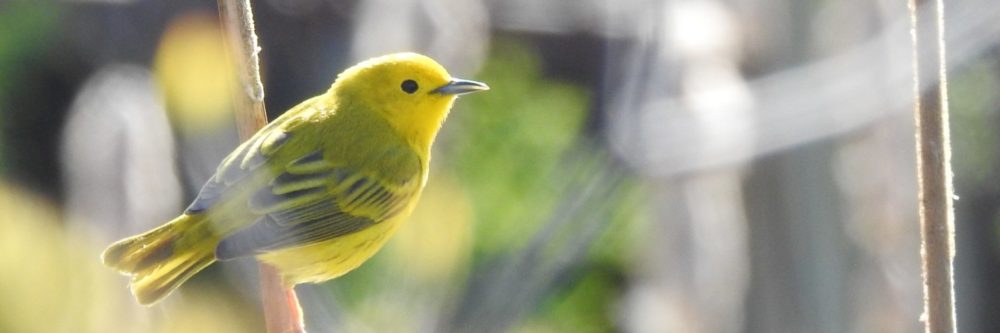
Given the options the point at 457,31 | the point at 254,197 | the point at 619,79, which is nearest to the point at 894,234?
the point at 619,79

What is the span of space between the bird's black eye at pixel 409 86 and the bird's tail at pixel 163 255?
18.7 inches

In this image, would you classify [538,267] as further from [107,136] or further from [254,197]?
[254,197]

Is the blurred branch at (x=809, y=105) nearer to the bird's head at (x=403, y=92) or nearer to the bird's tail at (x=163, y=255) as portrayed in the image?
the bird's head at (x=403, y=92)

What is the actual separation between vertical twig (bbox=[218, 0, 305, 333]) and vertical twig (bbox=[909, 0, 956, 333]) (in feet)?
1.83

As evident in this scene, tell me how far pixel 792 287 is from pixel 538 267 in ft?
2.56

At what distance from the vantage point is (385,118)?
226 centimetres

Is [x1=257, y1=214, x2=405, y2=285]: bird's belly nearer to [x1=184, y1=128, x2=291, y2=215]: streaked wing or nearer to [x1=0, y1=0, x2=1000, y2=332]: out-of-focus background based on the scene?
[x1=184, y1=128, x2=291, y2=215]: streaked wing

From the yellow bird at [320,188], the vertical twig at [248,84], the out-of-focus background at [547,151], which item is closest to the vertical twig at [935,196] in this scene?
the vertical twig at [248,84]

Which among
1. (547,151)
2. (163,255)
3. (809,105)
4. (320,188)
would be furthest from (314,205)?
(547,151)

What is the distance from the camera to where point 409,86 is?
7.16ft

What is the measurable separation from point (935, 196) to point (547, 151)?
339 cm

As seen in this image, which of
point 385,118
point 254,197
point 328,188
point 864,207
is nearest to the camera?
point 254,197

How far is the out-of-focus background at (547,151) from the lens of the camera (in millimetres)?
3725

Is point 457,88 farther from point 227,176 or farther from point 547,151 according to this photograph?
point 547,151
